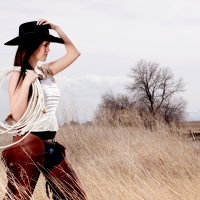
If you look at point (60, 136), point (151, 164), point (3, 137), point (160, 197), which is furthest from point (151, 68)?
point (160, 197)

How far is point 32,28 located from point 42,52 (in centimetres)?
25

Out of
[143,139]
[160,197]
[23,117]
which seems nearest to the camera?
[23,117]

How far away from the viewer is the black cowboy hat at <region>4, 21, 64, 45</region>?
2.88 m

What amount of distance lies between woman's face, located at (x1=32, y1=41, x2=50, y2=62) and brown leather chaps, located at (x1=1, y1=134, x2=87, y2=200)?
22.6 inches

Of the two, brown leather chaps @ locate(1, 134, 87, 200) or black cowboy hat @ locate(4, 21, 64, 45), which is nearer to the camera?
brown leather chaps @ locate(1, 134, 87, 200)

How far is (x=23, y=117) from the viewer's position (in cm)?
272

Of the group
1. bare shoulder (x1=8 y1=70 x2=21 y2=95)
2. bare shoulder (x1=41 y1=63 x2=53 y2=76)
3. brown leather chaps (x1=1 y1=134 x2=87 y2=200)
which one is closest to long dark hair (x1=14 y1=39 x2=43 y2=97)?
bare shoulder (x1=8 y1=70 x2=21 y2=95)

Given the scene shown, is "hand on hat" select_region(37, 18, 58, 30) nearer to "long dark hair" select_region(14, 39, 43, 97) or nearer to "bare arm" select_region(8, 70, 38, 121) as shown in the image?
"long dark hair" select_region(14, 39, 43, 97)

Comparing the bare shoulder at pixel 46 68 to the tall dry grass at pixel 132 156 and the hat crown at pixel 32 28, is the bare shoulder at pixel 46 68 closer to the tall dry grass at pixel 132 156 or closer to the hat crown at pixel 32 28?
the hat crown at pixel 32 28

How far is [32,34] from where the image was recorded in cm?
288

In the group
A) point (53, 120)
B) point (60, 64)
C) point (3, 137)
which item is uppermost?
point (60, 64)

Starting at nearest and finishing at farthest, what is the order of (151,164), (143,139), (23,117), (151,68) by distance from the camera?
(23,117) < (151,164) < (143,139) < (151,68)

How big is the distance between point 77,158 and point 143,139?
1.42 m

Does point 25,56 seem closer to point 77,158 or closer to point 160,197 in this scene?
point 160,197
